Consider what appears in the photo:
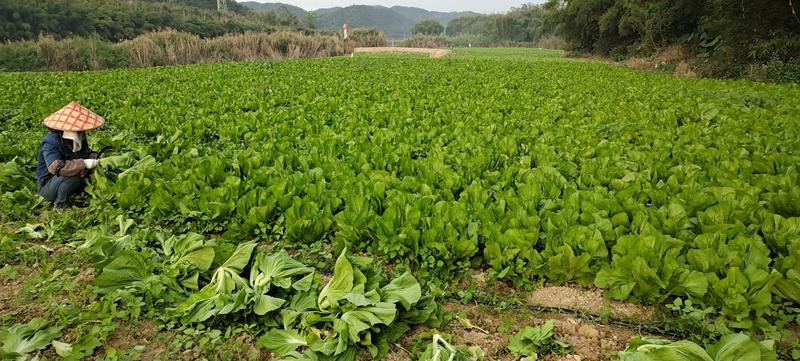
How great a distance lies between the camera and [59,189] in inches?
180

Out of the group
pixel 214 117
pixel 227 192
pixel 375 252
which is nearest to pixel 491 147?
pixel 375 252

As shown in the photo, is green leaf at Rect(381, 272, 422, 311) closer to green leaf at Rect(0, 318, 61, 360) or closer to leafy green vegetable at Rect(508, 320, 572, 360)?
leafy green vegetable at Rect(508, 320, 572, 360)

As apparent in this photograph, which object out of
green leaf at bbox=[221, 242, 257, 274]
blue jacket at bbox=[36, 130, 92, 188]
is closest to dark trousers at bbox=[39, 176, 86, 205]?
blue jacket at bbox=[36, 130, 92, 188]

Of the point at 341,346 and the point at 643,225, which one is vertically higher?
the point at 643,225

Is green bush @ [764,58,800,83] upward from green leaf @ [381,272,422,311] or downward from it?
upward

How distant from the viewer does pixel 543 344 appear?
104 inches

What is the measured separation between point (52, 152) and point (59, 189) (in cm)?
38

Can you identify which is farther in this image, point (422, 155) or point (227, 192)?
point (422, 155)

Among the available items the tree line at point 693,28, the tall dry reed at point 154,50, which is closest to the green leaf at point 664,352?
the tree line at point 693,28

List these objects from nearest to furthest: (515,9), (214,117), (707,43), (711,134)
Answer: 1. (711,134)
2. (214,117)
3. (707,43)
4. (515,9)

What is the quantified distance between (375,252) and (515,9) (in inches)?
5068

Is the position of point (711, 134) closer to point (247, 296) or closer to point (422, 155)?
point (422, 155)

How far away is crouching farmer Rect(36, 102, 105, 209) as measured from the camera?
14.7ft

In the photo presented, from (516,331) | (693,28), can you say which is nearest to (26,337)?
(516,331)
